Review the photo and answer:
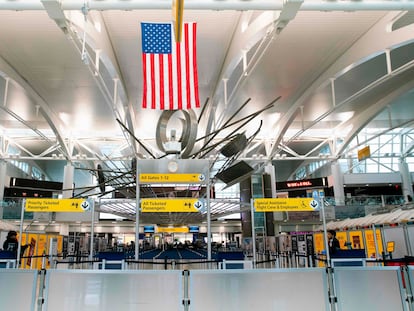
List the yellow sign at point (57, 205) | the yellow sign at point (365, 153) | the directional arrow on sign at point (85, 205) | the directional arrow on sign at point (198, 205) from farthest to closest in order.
A: the yellow sign at point (365, 153), the directional arrow on sign at point (85, 205), the yellow sign at point (57, 205), the directional arrow on sign at point (198, 205)

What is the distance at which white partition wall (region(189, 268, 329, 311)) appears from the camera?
452cm

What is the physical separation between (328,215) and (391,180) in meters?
15.0

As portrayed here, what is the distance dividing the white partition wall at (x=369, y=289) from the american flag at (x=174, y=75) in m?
8.09

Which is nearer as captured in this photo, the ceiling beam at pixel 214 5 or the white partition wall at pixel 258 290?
the white partition wall at pixel 258 290

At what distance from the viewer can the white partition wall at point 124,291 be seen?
448 cm

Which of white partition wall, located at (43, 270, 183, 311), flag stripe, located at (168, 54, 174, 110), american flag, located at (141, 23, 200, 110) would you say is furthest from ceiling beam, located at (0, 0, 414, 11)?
white partition wall, located at (43, 270, 183, 311)

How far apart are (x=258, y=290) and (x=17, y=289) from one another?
3.22 meters

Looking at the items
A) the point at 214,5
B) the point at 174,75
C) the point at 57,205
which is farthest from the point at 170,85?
the point at 57,205

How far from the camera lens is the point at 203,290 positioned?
453cm

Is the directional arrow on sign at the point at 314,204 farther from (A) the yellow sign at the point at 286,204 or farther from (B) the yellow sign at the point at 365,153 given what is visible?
(B) the yellow sign at the point at 365,153

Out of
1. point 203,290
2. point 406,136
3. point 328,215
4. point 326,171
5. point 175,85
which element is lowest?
point 203,290

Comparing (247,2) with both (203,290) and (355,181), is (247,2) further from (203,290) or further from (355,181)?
(355,181)

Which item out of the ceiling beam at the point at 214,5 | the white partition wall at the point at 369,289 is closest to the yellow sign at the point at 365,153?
the ceiling beam at the point at 214,5

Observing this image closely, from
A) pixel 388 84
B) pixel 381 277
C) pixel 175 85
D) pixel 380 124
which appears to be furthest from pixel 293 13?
pixel 380 124
